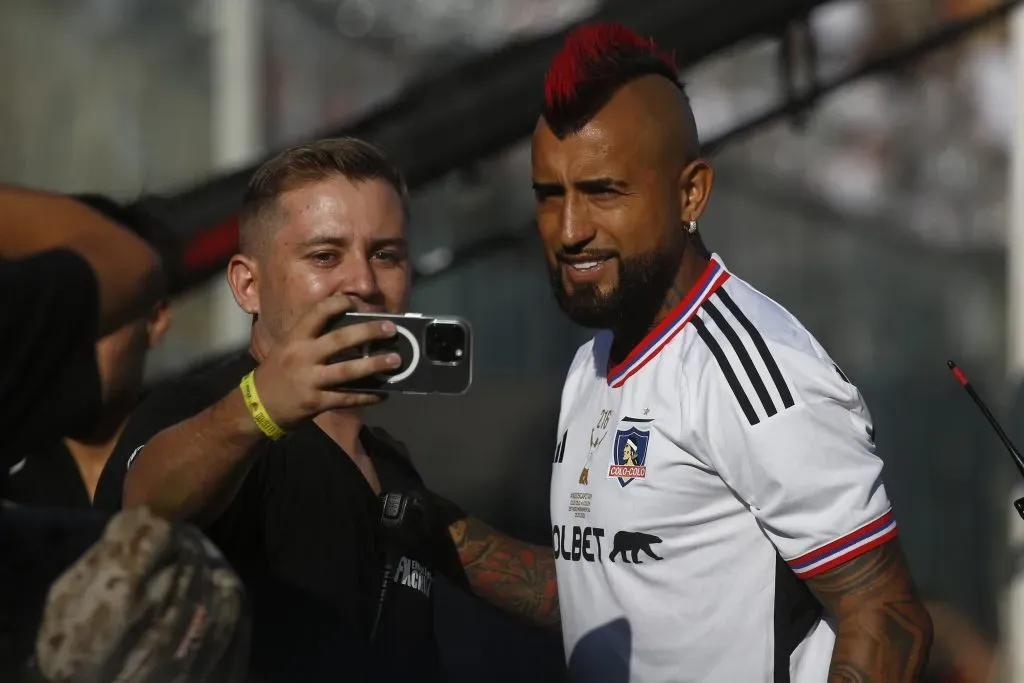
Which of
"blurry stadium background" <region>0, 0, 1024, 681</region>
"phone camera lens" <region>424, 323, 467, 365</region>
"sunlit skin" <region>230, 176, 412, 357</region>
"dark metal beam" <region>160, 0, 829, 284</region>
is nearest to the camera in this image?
"phone camera lens" <region>424, 323, 467, 365</region>

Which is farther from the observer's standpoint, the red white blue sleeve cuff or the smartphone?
the red white blue sleeve cuff

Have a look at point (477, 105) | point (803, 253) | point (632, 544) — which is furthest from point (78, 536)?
point (803, 253)

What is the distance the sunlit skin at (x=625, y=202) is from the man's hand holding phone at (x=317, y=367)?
758mm

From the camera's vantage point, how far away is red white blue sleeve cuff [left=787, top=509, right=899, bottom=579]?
2.42 m

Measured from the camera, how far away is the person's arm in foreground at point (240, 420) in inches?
82.0

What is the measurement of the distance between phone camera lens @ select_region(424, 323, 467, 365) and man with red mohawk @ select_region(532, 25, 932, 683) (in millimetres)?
592

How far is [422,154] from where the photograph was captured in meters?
4.34

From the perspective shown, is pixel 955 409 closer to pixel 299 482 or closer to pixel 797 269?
pixel 797 269

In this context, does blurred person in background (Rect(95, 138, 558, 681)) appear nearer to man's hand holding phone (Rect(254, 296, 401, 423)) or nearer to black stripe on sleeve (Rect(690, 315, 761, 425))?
man's hand holding phone (Rect(254, 296, 401, 423))

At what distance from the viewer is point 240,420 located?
216 cm

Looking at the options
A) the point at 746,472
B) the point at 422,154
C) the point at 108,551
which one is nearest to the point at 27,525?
the point at 108,551

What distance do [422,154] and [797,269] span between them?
215 centimetres

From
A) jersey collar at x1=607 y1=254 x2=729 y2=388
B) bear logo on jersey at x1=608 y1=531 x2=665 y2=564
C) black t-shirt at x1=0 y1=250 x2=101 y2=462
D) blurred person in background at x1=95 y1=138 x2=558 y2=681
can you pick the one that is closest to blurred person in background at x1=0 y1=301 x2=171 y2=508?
blurred person in background at x1=95 y1=138 x2=558 y2=681

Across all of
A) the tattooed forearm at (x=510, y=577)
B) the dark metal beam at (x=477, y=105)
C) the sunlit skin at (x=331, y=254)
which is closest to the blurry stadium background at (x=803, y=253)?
the dark metal beam at (x=477, y=105)
